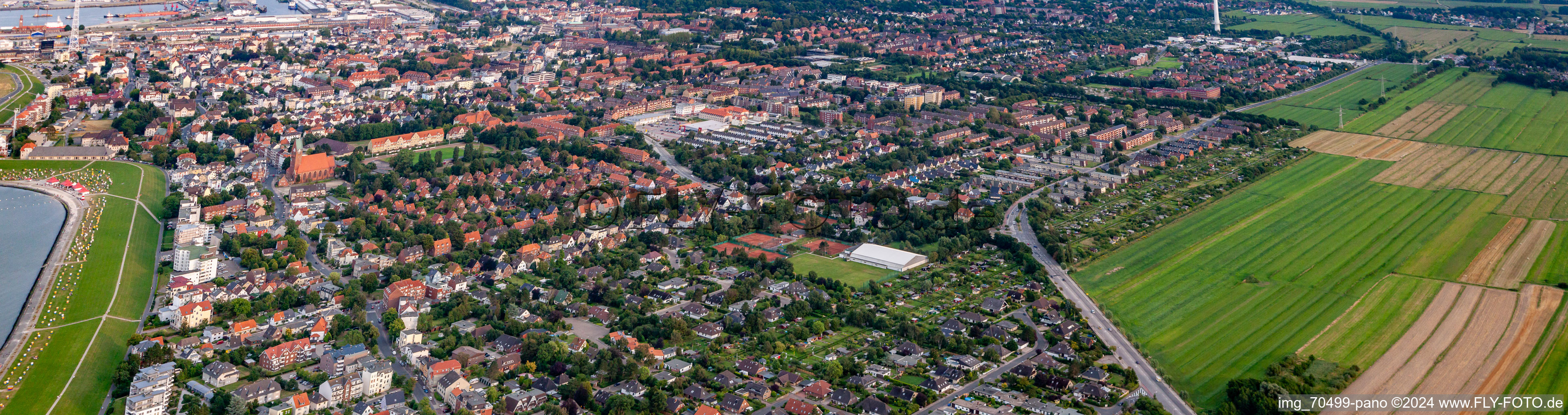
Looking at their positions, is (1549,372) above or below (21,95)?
below

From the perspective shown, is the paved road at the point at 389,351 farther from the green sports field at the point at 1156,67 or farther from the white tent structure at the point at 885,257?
the green sports field at the point at 1156,67

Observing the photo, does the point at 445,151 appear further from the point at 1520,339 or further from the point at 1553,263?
the point at 1553,263

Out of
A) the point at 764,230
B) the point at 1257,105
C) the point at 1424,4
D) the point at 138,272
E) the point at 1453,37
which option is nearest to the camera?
the point at 138,272

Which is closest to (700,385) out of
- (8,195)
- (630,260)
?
(630,260)

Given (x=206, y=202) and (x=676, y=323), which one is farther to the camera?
(x=206, y=202)

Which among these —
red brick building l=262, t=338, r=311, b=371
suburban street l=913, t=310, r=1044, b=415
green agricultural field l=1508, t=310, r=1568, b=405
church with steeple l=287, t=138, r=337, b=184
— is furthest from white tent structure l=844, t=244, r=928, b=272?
church with steeple l=287, t=138, r=337, b=184

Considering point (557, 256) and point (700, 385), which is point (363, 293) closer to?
point (557, 256)

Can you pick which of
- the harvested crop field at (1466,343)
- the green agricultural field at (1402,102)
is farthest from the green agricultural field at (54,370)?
the green agricultural field at (1402,102)

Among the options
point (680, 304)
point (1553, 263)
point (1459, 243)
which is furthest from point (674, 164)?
point (1553, 263)
